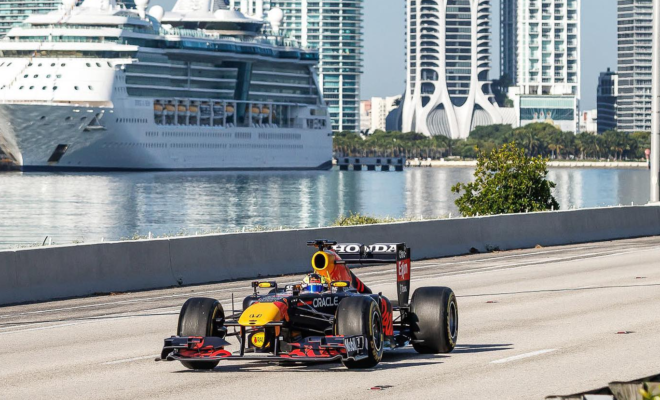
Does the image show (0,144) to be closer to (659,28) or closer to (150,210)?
(150,210)

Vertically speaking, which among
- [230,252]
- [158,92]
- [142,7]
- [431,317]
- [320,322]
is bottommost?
[230,252]

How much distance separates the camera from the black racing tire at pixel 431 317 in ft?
36.3

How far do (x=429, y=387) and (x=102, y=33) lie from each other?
118729mm

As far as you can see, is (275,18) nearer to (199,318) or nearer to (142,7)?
(142,7)

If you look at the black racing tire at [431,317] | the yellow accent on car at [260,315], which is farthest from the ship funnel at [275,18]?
the yellow accent on car at [260,315]

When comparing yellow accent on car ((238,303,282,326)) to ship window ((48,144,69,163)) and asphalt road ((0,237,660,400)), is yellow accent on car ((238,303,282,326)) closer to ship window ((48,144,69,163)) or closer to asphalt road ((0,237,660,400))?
asphalt road ((0,237,660,400))

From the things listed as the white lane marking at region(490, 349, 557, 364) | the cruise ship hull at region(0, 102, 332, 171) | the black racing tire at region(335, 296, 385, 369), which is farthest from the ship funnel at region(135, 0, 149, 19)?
the black racing tire at region(335, 296, 385, 369)

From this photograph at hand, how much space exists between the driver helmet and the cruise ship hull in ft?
345

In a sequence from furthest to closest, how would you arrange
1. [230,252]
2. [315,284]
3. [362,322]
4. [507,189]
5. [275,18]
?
[275,18], [507,189], [230,252], [315,284], [362,322]

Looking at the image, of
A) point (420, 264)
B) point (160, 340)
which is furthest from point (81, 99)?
point (160, 340)

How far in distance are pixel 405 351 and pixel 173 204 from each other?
60463 mm

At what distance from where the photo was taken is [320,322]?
10.2 meters

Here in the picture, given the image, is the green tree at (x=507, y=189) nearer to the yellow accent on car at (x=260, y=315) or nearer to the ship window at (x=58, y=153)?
the yellow accent on car at (x=260, y=315)

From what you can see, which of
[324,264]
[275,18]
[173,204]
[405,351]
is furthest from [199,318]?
[275,18]
